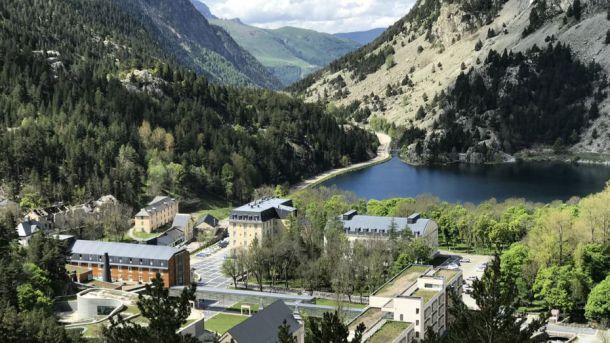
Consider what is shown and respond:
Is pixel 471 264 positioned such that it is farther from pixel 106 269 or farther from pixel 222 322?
pixel 106 269

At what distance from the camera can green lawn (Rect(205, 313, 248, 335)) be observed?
55438 mm

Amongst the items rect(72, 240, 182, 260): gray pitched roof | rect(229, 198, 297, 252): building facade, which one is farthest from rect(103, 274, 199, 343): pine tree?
rect(229, 198, 297, 252): building facade

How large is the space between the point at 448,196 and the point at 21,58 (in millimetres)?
71167

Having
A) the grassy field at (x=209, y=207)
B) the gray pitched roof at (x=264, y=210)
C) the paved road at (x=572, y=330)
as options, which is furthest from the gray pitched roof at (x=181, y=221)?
the paved road at (x=572, y=330)

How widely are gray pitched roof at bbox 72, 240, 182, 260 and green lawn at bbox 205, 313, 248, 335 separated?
33.5 ft

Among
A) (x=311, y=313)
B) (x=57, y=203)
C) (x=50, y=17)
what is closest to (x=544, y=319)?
(x=311, y=313)

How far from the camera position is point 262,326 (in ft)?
142

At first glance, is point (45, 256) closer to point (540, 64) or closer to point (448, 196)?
point (448, 196)

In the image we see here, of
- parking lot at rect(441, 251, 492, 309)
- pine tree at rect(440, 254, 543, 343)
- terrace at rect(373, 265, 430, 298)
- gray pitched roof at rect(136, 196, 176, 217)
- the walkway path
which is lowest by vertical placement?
the walkway path

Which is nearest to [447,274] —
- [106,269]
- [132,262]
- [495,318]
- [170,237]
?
[132,262]

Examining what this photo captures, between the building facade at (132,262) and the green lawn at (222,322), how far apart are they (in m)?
9.64

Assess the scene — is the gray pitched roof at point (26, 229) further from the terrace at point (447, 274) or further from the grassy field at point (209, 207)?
the terrace at point (447, 274)

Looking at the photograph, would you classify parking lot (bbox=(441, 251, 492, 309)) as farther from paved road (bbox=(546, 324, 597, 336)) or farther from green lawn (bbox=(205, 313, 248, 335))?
green lawn (bbox=(205, 313, 248, 335))

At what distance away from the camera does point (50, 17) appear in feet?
541
